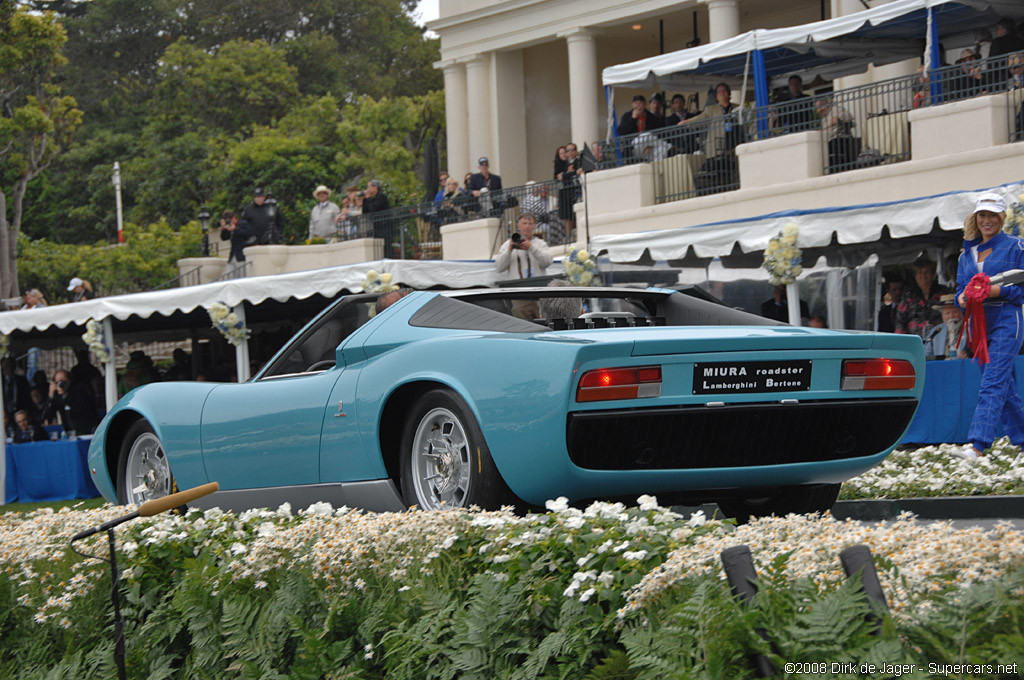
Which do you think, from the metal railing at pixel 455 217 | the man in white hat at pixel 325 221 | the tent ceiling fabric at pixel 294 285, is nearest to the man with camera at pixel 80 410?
the tent ceiling fabric at pixel 294 285

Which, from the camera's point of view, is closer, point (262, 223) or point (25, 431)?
point (25, 431)

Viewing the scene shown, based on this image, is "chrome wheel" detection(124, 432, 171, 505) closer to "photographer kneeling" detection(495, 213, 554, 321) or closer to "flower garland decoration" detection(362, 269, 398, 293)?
"flower garland decoration" detection(362, 269, 398, 293)

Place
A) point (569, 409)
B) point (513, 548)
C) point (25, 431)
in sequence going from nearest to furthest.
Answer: point (513, 548)
point (569, 409)
point (25, 431)

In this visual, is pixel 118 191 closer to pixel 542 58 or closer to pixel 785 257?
pixel 542 58

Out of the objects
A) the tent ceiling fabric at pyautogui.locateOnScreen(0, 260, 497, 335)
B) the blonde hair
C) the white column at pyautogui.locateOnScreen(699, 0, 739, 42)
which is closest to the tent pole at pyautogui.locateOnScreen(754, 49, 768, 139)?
the tent ceiling fabric at pyautogui.locateOnScreen(0, 260, 497, 335)

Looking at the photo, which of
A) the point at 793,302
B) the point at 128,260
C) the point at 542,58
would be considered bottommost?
the point at 793,302

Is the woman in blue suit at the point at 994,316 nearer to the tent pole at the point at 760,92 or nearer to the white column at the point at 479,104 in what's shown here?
the tent pole at the point at 760,92

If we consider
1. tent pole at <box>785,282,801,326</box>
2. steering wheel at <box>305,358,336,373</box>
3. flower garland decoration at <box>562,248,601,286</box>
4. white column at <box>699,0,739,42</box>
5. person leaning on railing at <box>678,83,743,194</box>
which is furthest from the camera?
white column at <box>699,0,739,42</box>

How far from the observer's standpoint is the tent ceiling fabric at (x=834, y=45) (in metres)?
16.9

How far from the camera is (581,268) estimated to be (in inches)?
537

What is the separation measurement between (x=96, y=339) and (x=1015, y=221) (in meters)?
11.3

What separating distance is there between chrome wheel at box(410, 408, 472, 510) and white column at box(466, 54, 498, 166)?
1016 inches

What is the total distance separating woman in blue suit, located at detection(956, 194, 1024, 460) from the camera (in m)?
8.73

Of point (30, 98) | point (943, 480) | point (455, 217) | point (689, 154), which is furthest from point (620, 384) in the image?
point (30, 98)
